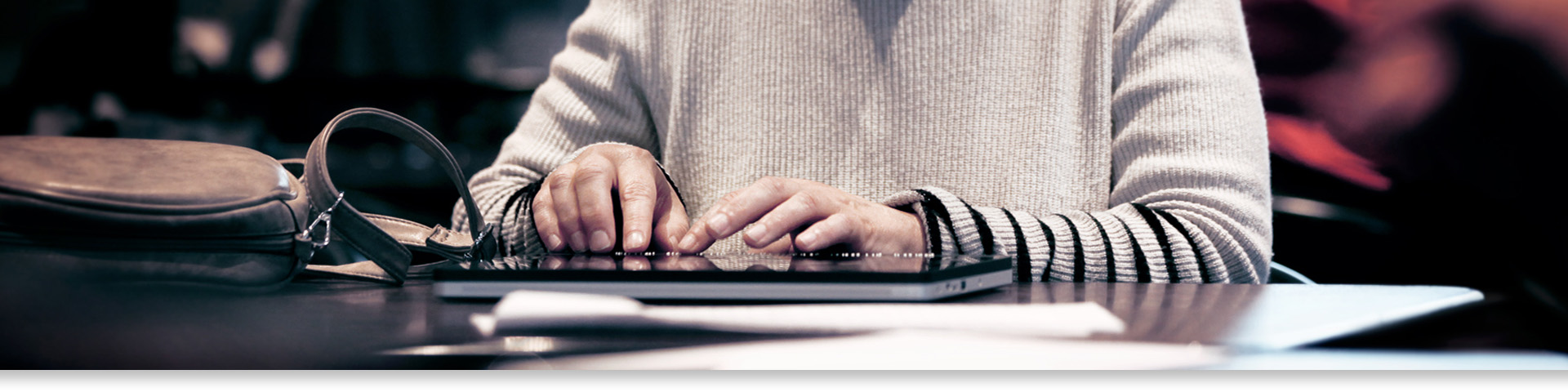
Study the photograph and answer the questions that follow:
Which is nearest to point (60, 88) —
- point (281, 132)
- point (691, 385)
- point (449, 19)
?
point (281, 132)

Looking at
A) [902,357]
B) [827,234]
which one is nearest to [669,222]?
[827,234]

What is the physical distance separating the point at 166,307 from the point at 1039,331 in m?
0.35

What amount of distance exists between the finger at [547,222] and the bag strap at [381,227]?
0.07 metres

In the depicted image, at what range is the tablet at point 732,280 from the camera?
37cm

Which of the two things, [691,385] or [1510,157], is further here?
Answer: [1510,157]

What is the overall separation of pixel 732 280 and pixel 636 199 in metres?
0.26

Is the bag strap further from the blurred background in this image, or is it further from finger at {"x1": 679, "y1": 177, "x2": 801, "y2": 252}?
the blurred background

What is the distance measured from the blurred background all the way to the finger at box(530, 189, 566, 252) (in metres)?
0.31

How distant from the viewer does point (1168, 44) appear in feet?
2.59

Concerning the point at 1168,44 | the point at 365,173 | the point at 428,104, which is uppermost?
the point at 1168,44

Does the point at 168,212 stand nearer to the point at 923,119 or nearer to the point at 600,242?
the point at 600,242

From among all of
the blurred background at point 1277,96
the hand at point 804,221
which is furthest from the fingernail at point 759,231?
the blurred background at point 1277,96

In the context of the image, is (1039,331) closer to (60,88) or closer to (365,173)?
(60,88)

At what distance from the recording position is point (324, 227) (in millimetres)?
439
